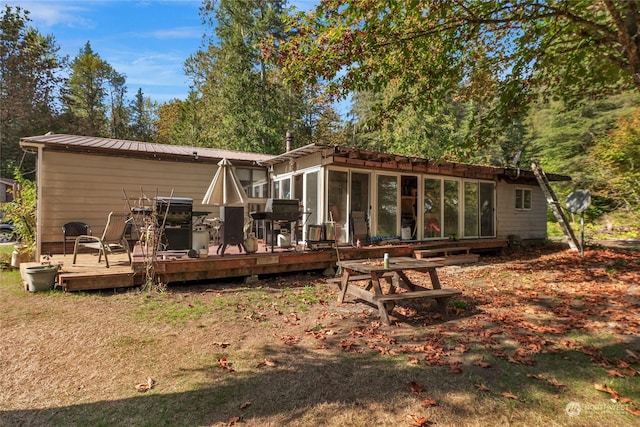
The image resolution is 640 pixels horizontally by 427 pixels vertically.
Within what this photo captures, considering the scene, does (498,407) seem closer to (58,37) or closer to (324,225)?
(324,225)

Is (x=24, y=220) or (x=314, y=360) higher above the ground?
(x=24, y=220)

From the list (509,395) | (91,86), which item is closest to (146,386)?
(509,395)

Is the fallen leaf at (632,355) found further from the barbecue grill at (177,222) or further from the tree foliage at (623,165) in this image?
the tree foliage at (623,165)

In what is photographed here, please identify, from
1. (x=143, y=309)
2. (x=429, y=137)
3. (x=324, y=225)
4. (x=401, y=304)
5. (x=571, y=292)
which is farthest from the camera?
(x=429, y=137)

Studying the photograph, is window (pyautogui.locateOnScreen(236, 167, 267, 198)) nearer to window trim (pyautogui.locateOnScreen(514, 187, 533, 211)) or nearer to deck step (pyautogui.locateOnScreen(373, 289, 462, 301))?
deck step (pyautogui.locateOnScreen(373, 289, 462, 301))

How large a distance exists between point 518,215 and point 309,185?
317 inches

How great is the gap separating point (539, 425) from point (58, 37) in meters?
32.8

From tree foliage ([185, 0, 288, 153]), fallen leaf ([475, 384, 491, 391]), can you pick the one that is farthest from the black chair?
tree foliage ([185, 0, 288, 153])

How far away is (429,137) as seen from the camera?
18.9m

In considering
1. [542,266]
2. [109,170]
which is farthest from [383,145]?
[109,170]

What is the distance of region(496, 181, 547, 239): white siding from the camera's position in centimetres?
1138

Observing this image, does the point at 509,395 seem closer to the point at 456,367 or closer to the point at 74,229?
the point at 456,367

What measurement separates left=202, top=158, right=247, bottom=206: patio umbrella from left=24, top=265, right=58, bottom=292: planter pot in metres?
2.59

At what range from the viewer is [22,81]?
19.8m
